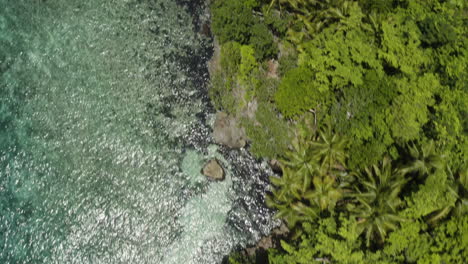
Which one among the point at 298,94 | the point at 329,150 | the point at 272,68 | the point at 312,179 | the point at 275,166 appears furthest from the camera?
the point at 272,68

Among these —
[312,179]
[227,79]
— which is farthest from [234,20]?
[312,179]

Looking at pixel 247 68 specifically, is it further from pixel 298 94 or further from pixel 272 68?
pixel 298 94

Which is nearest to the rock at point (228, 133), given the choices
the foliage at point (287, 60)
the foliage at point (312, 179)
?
the foliage at point (312, 179)

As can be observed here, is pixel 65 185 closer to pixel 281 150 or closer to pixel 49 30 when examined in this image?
pixel 49 30

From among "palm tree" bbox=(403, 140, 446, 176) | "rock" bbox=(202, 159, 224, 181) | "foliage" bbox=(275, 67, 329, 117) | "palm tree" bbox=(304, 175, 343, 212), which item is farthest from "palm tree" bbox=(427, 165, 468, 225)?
"rock" bbox=(202, 159, 224, 181)

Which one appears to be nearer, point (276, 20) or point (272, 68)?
point (276, 20)

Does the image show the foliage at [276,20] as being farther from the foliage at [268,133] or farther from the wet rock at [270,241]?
the wet rock at [270,241]

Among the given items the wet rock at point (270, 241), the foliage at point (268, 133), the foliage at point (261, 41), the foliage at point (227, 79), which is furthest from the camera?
the foliage at point (227, 79)

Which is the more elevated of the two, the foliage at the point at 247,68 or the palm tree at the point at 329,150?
the foliage at the point at 247,68

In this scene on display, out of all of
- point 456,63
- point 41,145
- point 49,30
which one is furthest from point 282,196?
point 49,30
